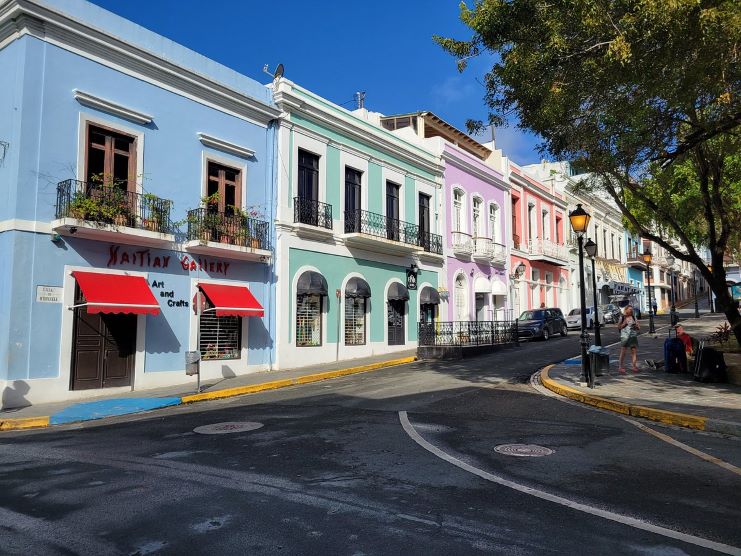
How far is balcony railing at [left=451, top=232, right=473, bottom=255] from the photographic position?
88.1 ft

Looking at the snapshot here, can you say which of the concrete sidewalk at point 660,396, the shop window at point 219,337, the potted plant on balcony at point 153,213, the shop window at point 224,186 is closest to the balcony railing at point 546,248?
the concrete sidewalk at point 660,396

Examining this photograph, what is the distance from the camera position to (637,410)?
9.30 m

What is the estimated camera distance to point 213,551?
3805mm

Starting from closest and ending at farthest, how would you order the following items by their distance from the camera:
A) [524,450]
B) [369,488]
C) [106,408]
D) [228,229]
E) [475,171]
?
1. [369,488]
2. [524,450]
3. [106,408]
4. [228,229]
5. [475,171]

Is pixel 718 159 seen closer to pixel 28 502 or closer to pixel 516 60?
pixel 516 60

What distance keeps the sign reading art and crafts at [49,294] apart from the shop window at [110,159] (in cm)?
261

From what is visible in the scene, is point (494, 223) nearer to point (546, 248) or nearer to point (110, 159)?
point (546, 248)

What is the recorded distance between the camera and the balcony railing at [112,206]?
1292cm

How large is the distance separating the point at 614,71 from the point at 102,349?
12437 millimetres

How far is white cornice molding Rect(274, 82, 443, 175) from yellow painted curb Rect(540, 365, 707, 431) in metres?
12.4

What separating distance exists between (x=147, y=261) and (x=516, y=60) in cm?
1012

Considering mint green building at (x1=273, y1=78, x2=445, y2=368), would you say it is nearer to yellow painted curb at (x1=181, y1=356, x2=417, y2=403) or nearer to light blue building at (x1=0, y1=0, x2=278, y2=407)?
light blue building at (x1=0, y1=0, x2=278, y2=407)

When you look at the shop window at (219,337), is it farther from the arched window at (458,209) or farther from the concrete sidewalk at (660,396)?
the arched window at (458,209)

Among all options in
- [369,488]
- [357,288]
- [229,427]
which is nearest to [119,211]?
[229,427]
